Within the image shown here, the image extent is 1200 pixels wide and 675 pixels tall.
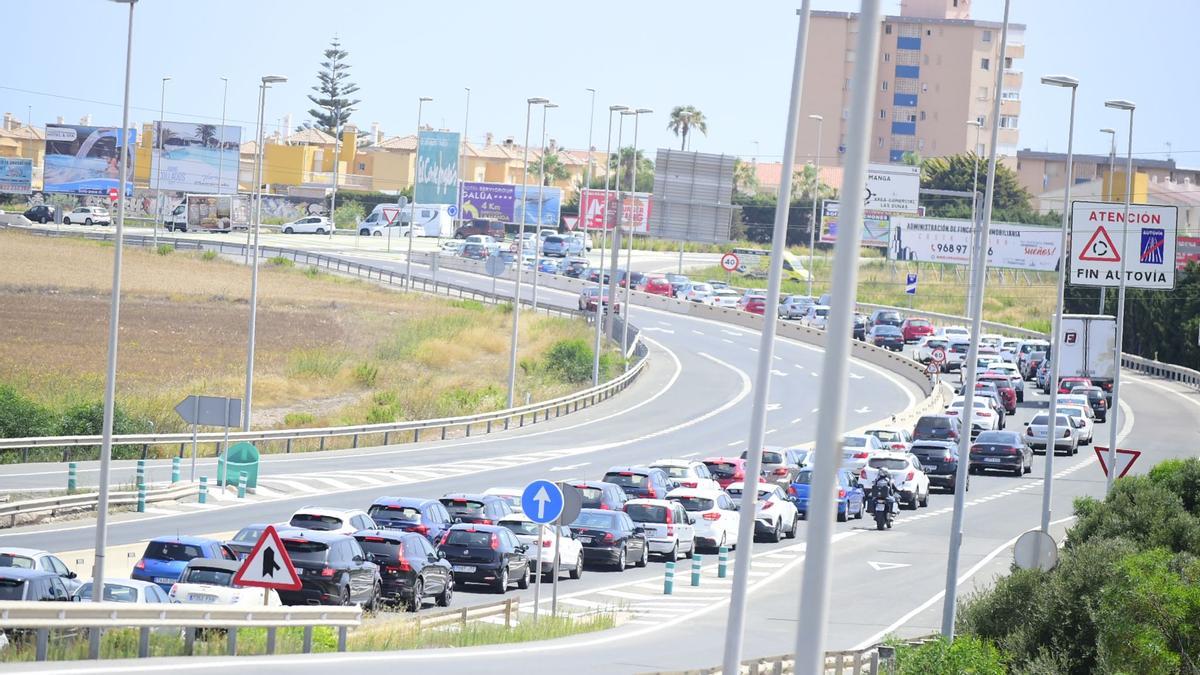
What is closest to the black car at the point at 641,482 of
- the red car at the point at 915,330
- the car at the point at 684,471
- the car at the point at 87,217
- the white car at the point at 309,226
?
the car at the point at 684,471

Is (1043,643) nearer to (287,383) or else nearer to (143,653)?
(143,653)

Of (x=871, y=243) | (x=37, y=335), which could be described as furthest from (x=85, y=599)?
(x=871, y=243)

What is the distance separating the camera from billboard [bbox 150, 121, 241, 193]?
105 metres

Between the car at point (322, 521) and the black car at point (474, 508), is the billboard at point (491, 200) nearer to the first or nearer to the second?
the black car at point (474, 508)

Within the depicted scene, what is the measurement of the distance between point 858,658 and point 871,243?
335 feet

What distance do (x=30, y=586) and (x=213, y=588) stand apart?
7.14ft

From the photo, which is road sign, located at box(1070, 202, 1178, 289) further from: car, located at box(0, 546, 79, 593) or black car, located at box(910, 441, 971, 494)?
car, located at box(0, 546, 79, 593)

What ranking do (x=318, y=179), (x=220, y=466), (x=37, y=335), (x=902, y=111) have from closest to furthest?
(x=220, y=466) → (x=37, y=335) → (x=318, y=179) → (x=902, y=111)

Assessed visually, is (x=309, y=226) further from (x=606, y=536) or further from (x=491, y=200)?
(x=606, y=536)

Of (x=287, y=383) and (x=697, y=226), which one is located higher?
(x=697, y=226)

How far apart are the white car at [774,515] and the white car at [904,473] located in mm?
5222

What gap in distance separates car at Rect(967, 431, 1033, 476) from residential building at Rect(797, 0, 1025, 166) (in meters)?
109

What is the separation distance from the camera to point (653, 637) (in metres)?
24.9

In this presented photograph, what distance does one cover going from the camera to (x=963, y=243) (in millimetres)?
Answer: 99375
